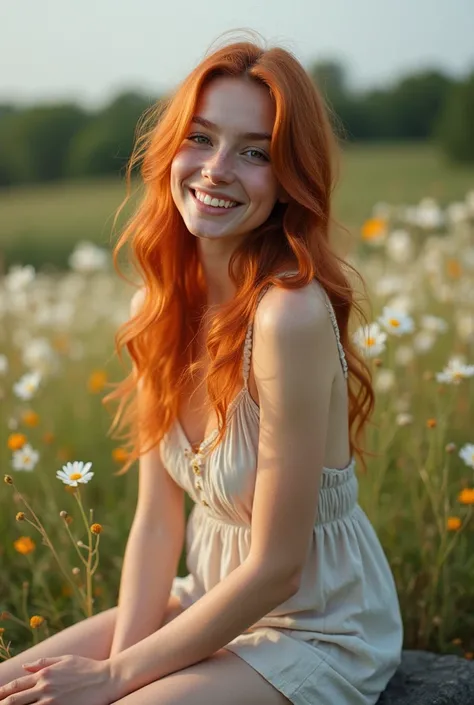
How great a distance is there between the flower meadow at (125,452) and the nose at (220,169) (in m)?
0.51

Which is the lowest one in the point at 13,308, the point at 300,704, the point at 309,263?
the point at 300,704

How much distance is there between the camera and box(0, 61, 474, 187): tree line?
6.79 meters

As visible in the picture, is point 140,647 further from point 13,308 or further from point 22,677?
point 13,308

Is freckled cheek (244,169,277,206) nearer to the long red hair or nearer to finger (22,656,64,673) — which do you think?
the long red hair

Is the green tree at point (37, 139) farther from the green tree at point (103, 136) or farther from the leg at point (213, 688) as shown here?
the leg at point (213, 688)

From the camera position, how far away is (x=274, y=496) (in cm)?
136

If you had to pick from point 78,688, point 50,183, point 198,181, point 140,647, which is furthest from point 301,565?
point 50,183

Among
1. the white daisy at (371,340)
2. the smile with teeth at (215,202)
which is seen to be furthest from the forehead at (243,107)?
the white daisy at (371,340)

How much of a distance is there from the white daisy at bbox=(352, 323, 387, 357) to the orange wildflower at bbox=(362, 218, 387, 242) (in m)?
1.07

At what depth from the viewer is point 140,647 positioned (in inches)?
54.6

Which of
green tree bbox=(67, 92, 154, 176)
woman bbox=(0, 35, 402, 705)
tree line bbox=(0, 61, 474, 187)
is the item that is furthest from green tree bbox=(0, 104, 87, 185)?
woman bbox=(0, 35, 402, 705)

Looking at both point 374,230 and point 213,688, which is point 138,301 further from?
point 374,230

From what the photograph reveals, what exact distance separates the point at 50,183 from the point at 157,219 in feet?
24.5

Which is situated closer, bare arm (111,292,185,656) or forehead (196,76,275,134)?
forehead (196,76,275,134)
